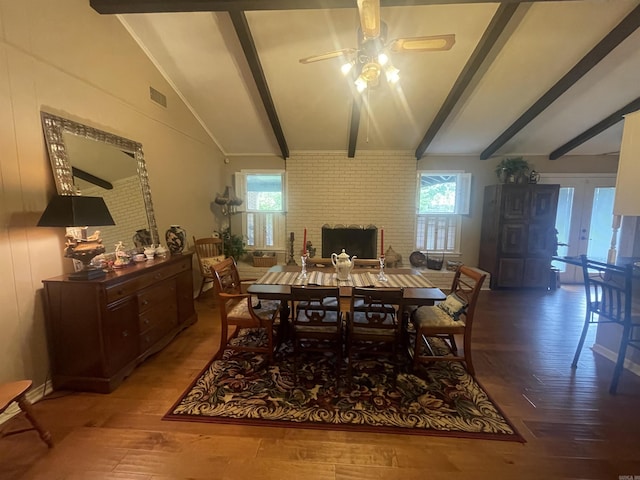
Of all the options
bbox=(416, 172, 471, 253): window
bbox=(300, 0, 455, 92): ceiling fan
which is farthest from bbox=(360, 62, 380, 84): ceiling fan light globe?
bbox=(416, 172, 471, 253): window

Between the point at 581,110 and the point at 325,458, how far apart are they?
5088mm

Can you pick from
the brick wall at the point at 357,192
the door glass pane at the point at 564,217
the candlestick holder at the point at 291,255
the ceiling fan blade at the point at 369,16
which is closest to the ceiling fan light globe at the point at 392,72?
the ceiling fan blade at the point at 369,16

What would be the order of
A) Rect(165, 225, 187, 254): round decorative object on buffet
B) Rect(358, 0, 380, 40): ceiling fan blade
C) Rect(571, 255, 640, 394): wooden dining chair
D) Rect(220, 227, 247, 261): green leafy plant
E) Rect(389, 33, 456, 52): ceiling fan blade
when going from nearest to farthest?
Rect(358, 0, 380, 40): ceiling fan blade → Rect(389, 33, 456, 52): ceiling fan blade → Rect(571, 255, 640, 394): wooden dining chair → Rect(165, 225, 187, 254): round decorative object on buffet → Rect(220, 227, 247, 261): green leafy plant

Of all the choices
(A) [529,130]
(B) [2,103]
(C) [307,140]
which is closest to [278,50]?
(C) [307,140]

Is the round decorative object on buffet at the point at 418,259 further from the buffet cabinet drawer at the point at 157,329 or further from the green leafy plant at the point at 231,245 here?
the buffet cabinet drawer at the point at 157,329

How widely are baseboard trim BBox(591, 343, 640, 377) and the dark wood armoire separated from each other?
204 cm

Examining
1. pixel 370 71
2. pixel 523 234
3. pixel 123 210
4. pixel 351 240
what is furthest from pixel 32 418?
pixel 523 234

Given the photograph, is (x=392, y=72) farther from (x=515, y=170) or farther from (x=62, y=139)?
(x=515, y=170)

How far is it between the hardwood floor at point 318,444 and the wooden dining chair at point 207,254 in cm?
199

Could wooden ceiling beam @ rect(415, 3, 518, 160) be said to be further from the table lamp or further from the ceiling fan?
the table lamp

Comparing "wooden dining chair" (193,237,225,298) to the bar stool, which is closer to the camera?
the bar stool

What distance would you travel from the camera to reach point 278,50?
10.0 feet

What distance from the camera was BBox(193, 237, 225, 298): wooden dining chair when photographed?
423 cm

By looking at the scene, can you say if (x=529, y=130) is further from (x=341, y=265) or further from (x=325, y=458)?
(x=325, y=458)
